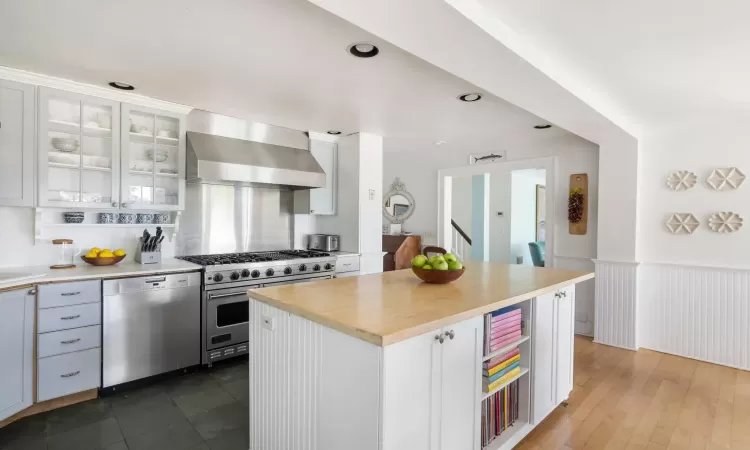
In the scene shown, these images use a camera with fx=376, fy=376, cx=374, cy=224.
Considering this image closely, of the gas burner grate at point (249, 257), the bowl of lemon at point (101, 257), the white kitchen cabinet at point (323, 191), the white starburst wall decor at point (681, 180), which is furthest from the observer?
Result: the white kitchen cabinet at point (323, 191)

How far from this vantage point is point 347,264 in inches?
170

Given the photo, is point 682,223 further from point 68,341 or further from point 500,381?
point 68,341

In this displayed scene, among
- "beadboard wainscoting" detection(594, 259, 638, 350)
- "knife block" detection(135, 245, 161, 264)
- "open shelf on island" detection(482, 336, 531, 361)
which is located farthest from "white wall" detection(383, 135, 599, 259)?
"knife block" detection(135, 245, 161, 264)

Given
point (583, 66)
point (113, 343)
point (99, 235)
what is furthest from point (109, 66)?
point (583, 66)

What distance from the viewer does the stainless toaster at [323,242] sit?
4.50 metres

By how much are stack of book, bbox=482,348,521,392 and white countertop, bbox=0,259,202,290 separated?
7.84 feet

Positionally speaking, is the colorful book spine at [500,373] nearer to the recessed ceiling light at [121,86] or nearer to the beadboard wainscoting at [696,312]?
the beadboard wainscoting at [696,312]

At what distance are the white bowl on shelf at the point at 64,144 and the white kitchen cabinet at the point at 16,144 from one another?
0.13 metres

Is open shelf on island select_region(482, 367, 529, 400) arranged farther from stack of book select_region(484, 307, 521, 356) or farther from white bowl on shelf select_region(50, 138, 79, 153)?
white bowl on shelf select_region(50, 138, 79, 153)

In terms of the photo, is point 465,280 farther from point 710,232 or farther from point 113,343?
point 710,232

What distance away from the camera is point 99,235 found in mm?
3223

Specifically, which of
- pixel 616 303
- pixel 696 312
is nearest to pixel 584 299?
pixel 616 303

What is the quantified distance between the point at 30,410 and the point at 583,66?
→ 166 inches

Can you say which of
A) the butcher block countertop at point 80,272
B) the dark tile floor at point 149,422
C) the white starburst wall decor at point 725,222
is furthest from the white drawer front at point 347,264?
the white starburst wall decor at point 725,222
